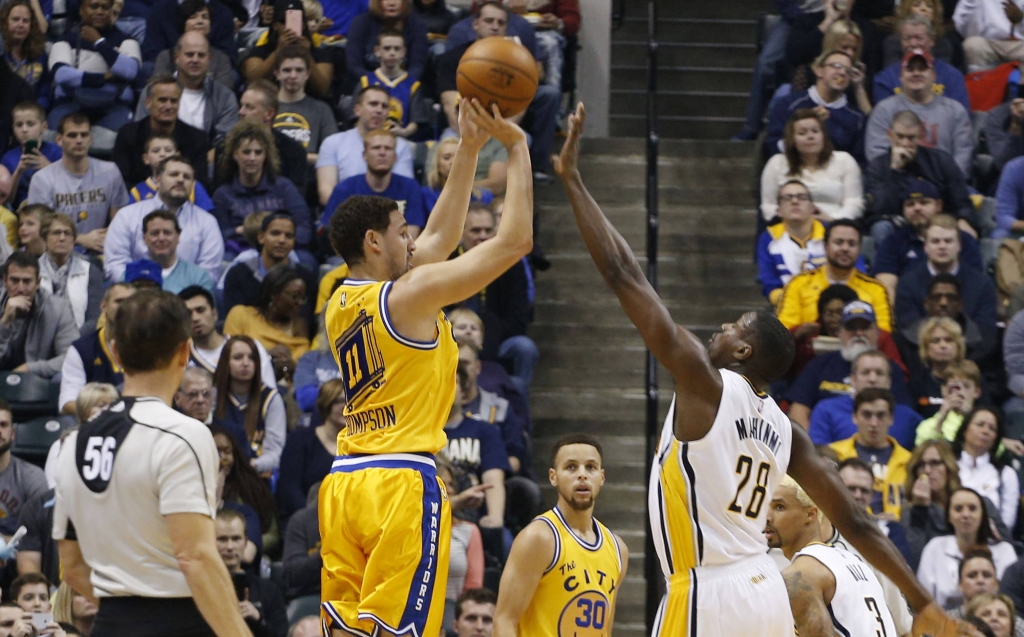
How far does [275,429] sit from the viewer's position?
9.42 metres

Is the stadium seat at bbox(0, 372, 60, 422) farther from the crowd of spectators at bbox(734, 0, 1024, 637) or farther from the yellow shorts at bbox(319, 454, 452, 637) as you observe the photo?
the yellow shorts at bbox(319, 454, 452, 637)

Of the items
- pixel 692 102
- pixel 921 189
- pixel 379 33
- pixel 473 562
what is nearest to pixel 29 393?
pixel 473 562

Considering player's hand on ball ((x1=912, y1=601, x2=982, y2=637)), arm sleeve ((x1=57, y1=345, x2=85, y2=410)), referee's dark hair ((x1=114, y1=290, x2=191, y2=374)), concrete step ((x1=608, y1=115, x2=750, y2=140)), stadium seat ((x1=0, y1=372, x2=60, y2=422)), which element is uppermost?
referee's dark hair ((x1=114, y1=290, x2=191, y2=374))

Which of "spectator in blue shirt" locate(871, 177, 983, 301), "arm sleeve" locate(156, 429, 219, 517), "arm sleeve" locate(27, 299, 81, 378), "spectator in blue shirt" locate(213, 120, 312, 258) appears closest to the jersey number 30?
"arm sleeve" locate(156, 429, 219, 517)

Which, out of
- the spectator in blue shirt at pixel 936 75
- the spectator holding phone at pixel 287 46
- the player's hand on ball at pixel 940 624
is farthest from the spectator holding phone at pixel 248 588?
the spectator in blue shirt at pixel 936 75

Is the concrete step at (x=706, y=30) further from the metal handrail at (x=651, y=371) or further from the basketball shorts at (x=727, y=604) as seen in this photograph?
the basketball shorts at (x=727, y=604)

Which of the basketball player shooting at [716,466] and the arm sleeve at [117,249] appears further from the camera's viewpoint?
the arm sleeve at [117,249]

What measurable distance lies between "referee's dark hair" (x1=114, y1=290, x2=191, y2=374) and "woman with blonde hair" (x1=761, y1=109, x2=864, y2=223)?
7.44 m

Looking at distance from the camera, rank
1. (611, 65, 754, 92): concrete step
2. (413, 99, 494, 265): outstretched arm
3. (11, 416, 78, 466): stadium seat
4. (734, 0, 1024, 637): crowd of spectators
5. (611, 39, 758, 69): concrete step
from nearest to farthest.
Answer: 1. (413, 99, 494, 265): outstretched arm
2. (734, 0, 1024, 637): crowd of spectators
3. (11, 416, 78, 466): stadium seat
4. (611, 65, 754, 92): concrete step
5. (611, 39, 758, 69): concrete step

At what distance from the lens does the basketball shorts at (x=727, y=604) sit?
5.00 m

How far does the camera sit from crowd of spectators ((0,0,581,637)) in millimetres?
8680

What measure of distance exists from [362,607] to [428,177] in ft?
20.8

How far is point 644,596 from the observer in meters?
9.97

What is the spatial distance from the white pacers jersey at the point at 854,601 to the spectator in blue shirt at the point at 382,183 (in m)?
5.78
